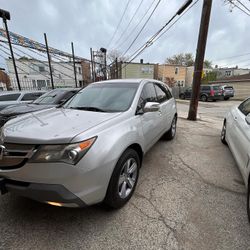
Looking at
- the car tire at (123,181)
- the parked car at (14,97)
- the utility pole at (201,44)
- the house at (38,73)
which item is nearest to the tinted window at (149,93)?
the car tire at (123,181)

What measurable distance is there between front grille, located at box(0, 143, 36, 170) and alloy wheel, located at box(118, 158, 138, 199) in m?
1.05

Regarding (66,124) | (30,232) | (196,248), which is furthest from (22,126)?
(196,248)

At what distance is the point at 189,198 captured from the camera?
96.3 inches

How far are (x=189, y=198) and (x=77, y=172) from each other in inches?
67.3

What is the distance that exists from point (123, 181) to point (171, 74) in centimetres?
3664

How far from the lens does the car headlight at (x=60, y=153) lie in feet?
5.27

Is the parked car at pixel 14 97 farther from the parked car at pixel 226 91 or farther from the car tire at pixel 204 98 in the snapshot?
the parked car at pixel 226 91

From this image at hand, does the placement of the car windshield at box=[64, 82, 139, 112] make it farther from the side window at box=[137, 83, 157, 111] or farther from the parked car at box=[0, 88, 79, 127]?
the parked car at box=[0, 88, 79, 127]

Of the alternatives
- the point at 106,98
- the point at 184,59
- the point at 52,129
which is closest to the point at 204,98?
the point at 106,98

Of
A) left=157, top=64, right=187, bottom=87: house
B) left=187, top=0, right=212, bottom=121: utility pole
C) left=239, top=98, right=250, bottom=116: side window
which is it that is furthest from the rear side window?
left=157, top=64, right=187, bottom=87: house

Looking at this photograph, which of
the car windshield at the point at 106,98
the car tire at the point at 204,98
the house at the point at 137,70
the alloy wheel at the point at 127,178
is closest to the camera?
the alloy wheel at the point at 127,178

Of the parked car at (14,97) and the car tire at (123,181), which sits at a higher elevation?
the parked car at (14,97)

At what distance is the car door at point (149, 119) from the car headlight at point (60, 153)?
1.28 meters

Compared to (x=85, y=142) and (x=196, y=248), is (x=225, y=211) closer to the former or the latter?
(x=196, y=248)
